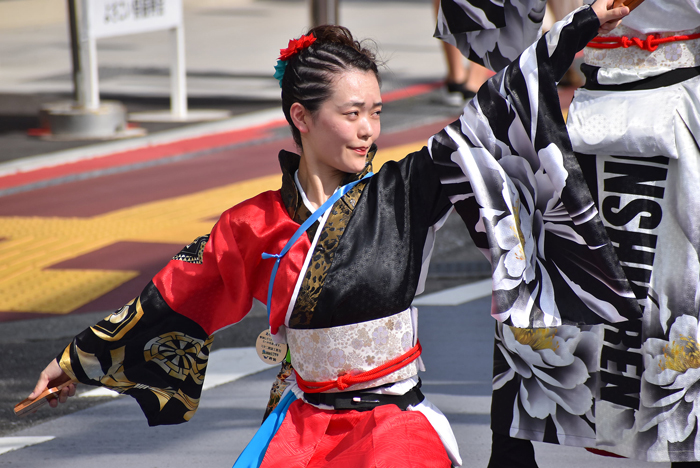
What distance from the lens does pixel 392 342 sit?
211 centimetres

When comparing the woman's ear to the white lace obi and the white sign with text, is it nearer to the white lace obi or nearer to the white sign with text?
the white lace obi

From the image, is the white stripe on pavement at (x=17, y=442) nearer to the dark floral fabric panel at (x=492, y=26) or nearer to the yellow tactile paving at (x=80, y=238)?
the yellow tactile paving at (x=80, y=238)

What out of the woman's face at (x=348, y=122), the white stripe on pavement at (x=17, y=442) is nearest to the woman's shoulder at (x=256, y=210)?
the woman's face at (x=348, y=122)

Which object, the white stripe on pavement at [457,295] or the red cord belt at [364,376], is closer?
the red cord belt at [364,376]

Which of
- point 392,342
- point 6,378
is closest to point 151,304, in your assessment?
point 392,342

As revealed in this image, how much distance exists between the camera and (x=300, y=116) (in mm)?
2209

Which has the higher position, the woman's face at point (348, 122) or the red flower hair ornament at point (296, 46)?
the red flower hair ornament at point (296, 46)

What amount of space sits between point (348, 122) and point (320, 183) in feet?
0.53

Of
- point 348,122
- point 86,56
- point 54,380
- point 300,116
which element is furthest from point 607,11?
point 86,56

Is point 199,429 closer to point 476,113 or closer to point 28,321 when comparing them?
point 28,321

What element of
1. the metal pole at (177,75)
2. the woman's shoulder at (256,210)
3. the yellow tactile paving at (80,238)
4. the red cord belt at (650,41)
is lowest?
the yellow tactile paving at (80,238)

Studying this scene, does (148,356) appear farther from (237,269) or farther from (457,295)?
(457,295)

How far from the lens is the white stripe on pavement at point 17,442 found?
3137 millimetres

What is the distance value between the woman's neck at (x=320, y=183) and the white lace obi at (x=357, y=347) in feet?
0.99
